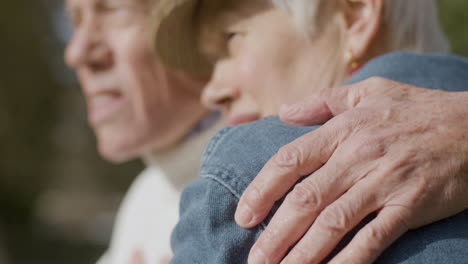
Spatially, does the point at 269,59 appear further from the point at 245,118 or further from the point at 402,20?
the point at 402,20

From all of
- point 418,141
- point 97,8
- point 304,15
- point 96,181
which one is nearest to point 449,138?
point 418,141

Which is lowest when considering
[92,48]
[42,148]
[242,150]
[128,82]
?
[42,148]

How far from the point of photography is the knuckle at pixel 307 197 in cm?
82

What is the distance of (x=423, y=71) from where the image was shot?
107 centimetres

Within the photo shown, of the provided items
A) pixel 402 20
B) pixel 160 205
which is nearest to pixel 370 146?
pixel 402 20

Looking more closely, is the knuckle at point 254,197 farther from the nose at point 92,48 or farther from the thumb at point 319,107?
the nose at point 92,48

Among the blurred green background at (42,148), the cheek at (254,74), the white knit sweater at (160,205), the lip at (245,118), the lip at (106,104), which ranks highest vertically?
the cheek at (254,74)

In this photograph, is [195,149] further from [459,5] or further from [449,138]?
[459,5]

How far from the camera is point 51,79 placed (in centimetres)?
902

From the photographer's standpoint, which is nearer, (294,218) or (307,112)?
(294,218)

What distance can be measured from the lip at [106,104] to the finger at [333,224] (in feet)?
5.28

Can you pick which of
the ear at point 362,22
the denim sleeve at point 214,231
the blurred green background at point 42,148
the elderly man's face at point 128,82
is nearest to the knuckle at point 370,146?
the denim sleeve at point 214,231

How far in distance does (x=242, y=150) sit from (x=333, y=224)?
0.68 ft

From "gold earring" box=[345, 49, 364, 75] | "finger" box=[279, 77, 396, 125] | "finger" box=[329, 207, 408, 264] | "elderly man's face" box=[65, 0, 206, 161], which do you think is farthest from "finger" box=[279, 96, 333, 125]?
"elderly man's face" box=[65, 0, 206, 161]
